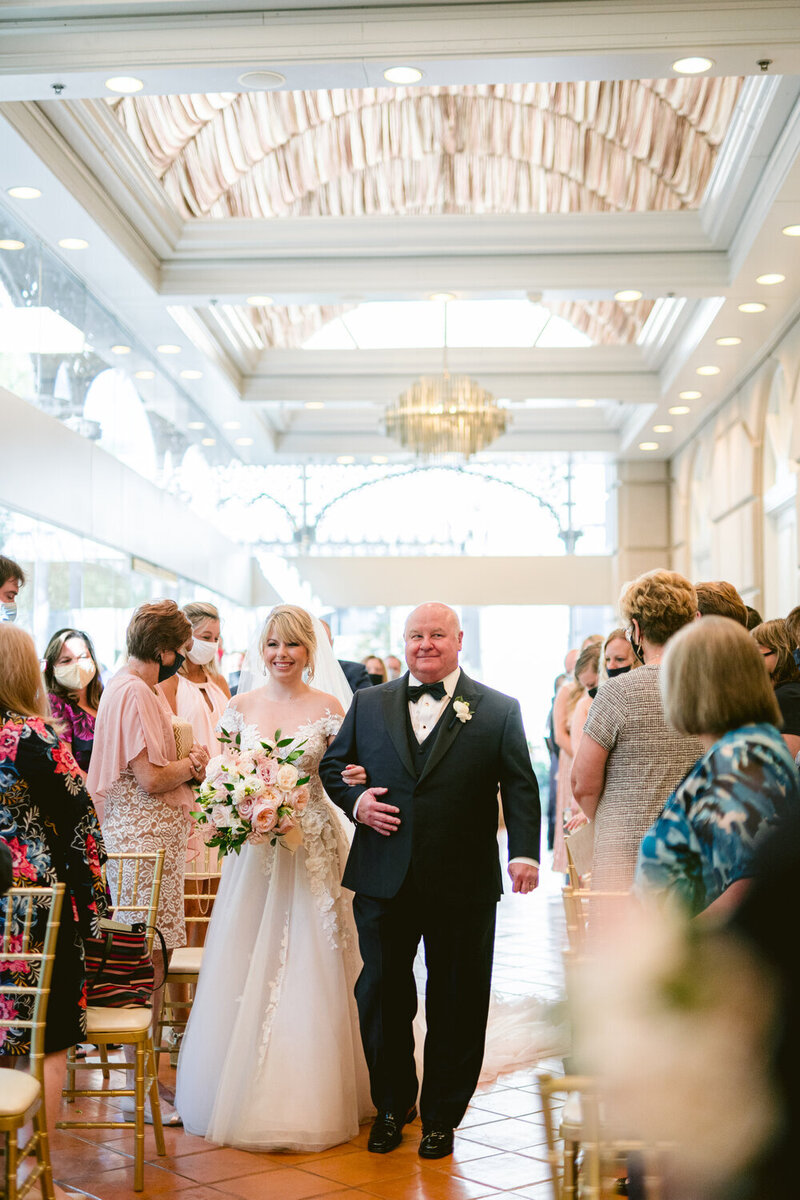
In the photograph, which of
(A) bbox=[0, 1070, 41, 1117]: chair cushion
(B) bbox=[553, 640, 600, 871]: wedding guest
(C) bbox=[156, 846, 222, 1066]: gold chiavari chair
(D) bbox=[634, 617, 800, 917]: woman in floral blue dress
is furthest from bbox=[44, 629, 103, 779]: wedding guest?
(D) bbox=[634, 617, 800, 917]: woman in floral blue dress

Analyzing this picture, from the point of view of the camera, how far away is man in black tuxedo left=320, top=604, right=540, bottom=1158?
4363 mm

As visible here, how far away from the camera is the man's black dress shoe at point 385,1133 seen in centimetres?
437

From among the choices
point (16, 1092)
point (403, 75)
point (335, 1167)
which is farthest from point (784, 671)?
point (403, 75)

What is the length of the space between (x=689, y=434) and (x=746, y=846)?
1290 cm

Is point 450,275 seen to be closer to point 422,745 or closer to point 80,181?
point 80,181

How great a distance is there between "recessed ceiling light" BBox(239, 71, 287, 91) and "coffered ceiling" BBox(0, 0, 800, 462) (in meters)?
0.07

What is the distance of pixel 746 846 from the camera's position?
220 cm

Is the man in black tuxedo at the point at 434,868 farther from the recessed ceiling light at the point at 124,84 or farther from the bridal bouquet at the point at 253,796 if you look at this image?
the recessed ceiling light at the point at 124,84

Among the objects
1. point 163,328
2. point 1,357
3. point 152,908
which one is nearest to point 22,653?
point 152,908

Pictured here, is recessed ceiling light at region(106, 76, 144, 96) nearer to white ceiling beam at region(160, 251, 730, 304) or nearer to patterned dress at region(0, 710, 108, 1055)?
white ceiling beam at region(160, 251, 730, 304)

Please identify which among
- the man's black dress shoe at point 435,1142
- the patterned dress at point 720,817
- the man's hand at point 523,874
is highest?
the patterned dress at point 720,817

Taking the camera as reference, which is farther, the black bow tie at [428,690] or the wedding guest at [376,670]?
the wedding guest at [376,670]

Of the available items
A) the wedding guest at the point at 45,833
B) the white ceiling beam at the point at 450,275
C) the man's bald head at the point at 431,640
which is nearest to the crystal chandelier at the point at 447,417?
the white ceiling beam at the point at 450,275

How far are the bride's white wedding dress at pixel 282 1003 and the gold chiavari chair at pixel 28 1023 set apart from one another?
39.7 inches
